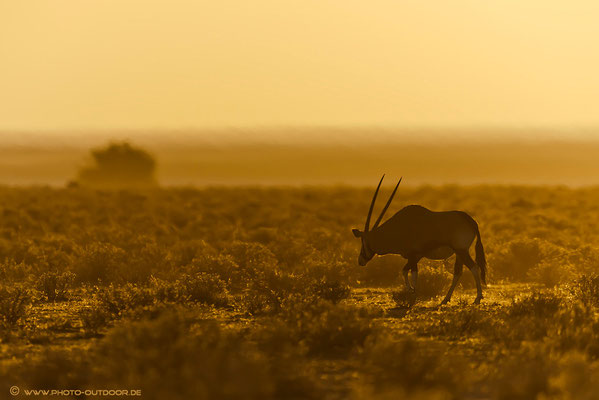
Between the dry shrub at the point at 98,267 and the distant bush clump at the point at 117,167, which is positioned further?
the distant bush clump at the point at 117,167

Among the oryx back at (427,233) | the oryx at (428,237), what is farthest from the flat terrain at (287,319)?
the oryx back at (427,233)

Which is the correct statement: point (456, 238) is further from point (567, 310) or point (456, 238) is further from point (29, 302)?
point (29, 302)

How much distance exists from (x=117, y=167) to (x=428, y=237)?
256ft

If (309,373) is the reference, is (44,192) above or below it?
below

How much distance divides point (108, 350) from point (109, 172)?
8219 centimetres

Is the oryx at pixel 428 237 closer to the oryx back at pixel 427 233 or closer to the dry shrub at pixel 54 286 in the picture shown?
the oryx back at pixel 427 233

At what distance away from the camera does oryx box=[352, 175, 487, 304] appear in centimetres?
1617

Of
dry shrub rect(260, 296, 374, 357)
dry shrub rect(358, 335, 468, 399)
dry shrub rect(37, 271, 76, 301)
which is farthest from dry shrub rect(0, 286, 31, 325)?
dry shrub rect(358, 335, 468, 399)

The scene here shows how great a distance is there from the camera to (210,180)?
168500 mm

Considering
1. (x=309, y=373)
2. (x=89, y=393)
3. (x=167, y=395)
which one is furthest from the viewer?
(x=309, y=373)

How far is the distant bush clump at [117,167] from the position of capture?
299 feet

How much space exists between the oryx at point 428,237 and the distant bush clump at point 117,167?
7547cm

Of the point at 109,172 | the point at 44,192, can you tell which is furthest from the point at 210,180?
the point at 44,192

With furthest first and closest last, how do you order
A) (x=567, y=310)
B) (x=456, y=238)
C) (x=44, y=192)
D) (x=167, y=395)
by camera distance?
(x=44, y=192)
(x=456, y=238)
(x=567, y=310)
(x=167, y=395)
